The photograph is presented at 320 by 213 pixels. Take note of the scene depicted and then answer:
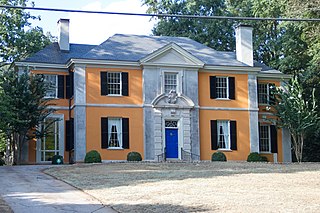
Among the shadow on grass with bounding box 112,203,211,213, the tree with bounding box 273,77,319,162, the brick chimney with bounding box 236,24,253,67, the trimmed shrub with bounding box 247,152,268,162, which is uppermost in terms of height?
the brick chimney with bounding box 236,24,253,67

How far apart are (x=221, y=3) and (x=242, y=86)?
53.6 feet

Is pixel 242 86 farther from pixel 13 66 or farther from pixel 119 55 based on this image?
pixel 13 66

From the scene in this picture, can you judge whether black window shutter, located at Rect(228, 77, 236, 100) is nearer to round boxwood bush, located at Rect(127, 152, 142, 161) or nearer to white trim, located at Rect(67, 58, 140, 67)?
white trim, located at Rect(67, 58, 140, 67)

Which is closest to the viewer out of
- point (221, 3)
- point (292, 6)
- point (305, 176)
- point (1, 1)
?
point (305, 176)

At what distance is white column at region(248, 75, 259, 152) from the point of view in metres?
35.5

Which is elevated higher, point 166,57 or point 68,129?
point 166,57

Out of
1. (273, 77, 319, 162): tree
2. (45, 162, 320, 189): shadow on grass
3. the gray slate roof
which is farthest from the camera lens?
(273, 77, 319, 162): tree

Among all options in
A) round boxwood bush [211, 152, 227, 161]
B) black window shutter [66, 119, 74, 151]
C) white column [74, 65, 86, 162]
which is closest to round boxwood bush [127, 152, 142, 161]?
white column [74, 65, 86, 162]

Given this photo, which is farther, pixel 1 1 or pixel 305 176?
pixel 1 1

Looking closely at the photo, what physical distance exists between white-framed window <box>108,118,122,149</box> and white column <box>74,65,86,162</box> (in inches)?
58.4

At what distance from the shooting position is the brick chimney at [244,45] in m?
36.8

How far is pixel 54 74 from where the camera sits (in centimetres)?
3481

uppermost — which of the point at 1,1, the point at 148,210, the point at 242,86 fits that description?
the point at 1,1

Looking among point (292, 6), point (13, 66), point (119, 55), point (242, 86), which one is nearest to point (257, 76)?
point (242, 86)
